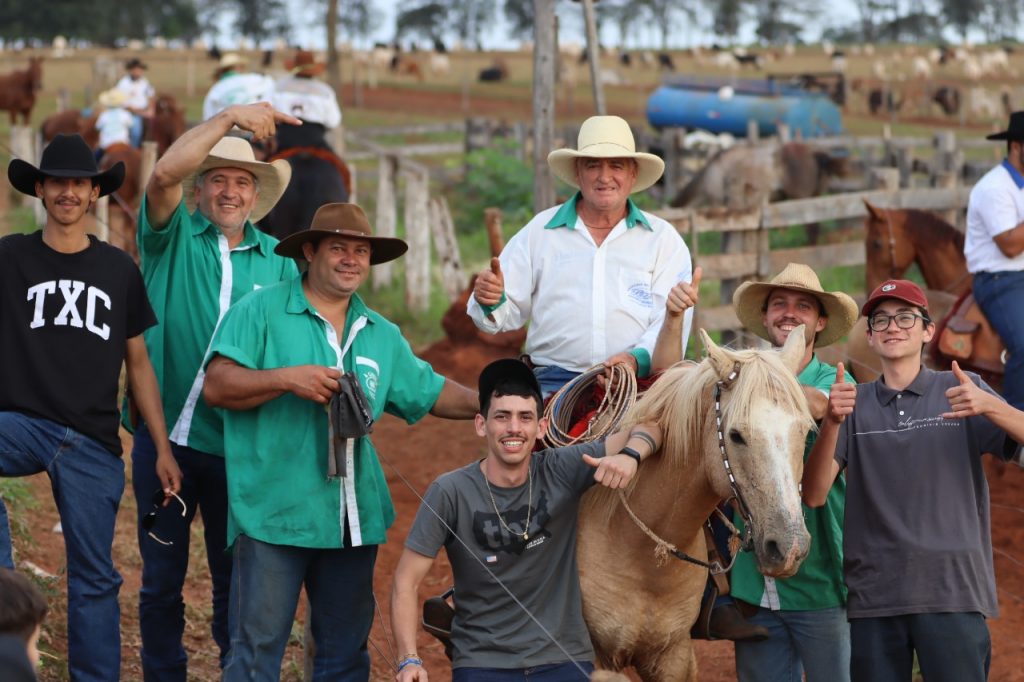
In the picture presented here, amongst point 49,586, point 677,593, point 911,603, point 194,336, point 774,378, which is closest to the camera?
point 774,378

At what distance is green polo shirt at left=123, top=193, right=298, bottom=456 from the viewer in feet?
17.4

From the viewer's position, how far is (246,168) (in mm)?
5551

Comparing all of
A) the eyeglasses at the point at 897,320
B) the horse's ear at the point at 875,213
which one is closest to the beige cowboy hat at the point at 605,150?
the eyeglasses at the point at 897,320

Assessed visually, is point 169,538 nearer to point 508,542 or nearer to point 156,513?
point 156,513

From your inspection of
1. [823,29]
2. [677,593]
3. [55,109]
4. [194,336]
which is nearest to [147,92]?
[55,109]

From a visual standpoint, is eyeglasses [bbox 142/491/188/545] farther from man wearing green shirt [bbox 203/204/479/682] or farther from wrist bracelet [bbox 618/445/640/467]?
wrist bracelet [bbox 618/445/640/467]

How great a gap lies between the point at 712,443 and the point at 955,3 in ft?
295

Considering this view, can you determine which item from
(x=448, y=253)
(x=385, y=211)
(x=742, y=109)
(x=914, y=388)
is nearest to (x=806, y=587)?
(x=914, y=388)

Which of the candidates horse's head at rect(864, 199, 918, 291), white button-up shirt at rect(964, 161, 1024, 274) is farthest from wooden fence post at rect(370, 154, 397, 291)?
white button-up shirt at rect(964, 161, 1024, 274)

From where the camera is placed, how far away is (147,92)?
68.2ft

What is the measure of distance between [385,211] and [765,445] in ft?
39.3

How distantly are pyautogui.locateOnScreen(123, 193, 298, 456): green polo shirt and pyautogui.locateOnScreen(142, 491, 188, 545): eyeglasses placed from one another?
0.26m

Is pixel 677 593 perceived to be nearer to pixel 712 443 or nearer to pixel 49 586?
pixel 712 443

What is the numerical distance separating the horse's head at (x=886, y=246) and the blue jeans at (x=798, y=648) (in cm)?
633
